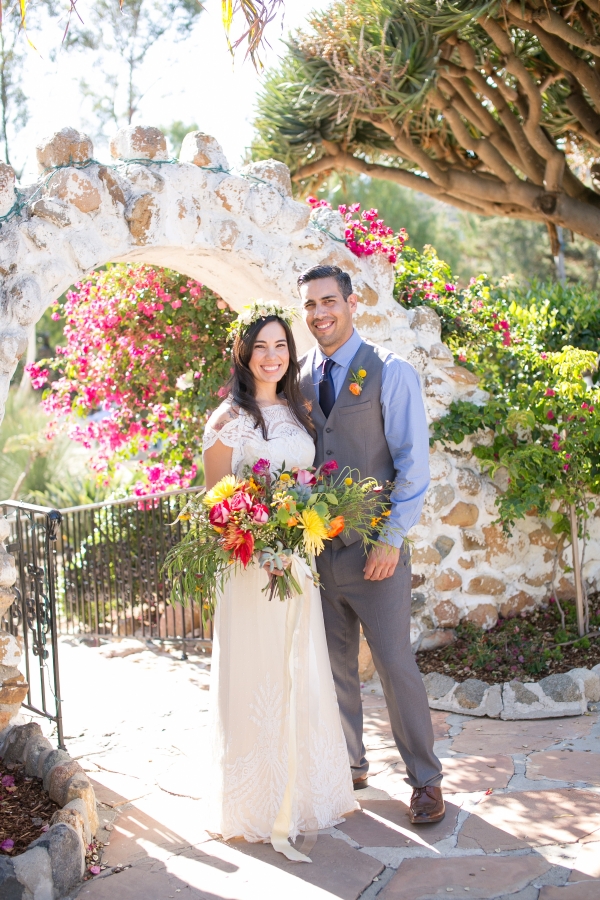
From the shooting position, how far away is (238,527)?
2.92 metres

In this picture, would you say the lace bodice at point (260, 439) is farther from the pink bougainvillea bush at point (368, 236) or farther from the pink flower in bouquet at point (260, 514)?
the pink bougainvillea bush at point (368, 236)

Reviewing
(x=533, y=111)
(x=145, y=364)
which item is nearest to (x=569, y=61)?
(x=533, y=111)

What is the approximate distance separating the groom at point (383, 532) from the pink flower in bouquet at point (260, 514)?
0.47m

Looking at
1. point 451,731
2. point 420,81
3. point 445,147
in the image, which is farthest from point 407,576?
Result: point 445,147

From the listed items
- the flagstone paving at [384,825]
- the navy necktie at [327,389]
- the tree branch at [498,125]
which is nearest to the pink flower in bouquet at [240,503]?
the navy necktie at [327,389]

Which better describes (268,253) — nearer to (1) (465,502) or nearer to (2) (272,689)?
(1) (465,502)

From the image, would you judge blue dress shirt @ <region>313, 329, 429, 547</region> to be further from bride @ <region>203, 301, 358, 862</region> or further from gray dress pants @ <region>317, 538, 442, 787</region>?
bride @ <region>203, 301, 358, 862</region>

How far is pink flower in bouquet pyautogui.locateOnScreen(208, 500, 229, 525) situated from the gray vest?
59cm

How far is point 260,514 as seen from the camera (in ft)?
9.53

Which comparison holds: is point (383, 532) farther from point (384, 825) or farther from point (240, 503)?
point (384, 825)

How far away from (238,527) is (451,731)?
1964 millimetres

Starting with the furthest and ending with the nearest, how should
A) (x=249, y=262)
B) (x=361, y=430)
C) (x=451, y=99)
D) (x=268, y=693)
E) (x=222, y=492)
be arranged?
(x=451, y=99), (x=249, y=262), (x=361, y=430), (x=268, y=693), (x=222, y=492)

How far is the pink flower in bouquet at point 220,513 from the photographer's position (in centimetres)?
291

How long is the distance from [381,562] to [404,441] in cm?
48
